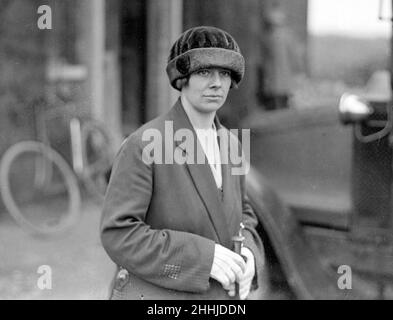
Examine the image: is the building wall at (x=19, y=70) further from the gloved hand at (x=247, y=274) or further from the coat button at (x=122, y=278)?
the gloved hand at (x=247, y=274)

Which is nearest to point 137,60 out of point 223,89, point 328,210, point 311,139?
point 311,139

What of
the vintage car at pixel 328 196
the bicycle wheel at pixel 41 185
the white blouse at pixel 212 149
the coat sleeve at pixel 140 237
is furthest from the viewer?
the bicycle wheel at pixel 41 185

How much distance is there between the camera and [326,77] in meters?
6.12

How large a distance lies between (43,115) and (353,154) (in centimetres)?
226

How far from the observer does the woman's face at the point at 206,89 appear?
2.13m

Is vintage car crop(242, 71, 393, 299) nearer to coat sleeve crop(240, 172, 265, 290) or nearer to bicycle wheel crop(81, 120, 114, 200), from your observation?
bicycle wheel crop(81, 120, 114, 200)

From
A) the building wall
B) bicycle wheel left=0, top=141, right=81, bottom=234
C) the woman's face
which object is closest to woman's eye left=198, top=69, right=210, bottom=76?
the woman's face

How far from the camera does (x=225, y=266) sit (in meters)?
2.11

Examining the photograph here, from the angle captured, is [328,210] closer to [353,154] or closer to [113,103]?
[353,154]

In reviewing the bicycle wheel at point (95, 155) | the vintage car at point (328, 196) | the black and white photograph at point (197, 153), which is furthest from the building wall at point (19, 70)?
the vintage car at point (328, 196)

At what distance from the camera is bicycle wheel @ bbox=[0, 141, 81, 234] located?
209 inches

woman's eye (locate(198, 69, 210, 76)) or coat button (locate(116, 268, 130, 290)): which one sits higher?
woman's eye (locate(198, 69, 210, 76))

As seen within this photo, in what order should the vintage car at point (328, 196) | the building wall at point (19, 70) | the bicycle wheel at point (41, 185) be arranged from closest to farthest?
the vintage car at point (328, 196), the bicycle wheel at point (41, 185), the building wall at point (19, 70)

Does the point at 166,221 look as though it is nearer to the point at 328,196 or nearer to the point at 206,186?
the point at 206,186
